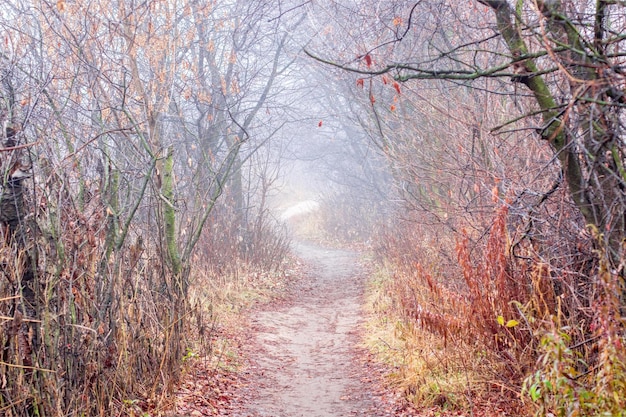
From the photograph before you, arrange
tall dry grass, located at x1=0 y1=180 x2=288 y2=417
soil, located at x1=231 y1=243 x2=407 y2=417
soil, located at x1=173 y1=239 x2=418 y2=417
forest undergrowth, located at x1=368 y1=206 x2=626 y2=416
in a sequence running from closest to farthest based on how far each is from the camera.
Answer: forest undergrowth, located at x1=368 y1=206 x2=626 y2=416 → tall dry grass, located at x1=0 y1=180 x2=288 y2=417 → soil, located at x1=173 y1=239 x2=418 y2=417 → soil, located at x1=231 y1=243 x2=407 y2=417

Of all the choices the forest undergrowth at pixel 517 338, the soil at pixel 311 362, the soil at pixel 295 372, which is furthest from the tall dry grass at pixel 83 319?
the forest undergrowth at pixel 517 338

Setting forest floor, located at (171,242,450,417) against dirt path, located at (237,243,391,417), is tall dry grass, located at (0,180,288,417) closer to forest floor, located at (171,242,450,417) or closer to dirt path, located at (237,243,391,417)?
forest floor, located at (171,242,450,417)

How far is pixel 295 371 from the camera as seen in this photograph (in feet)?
25.7

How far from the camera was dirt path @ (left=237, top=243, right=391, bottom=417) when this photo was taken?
21.0ft

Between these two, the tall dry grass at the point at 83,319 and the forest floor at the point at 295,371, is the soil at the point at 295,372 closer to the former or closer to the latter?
the forest floor at the point at 295,371

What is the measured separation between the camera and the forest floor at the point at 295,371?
20.4ft

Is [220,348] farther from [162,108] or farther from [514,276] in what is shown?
[514,276]

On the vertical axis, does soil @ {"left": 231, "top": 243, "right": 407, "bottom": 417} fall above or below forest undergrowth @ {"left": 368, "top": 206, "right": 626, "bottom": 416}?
below

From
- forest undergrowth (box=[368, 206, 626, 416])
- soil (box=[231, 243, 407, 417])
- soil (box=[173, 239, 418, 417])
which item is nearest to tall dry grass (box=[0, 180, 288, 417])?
soil (box=[173, 239, 418, 417])

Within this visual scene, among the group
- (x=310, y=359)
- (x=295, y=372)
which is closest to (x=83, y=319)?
(x=295, y=372)

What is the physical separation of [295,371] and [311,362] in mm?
472

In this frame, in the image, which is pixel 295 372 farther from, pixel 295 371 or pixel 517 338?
pixel 517 338

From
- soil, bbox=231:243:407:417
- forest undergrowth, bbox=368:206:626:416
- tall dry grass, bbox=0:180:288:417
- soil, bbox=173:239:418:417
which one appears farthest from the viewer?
soil, bbox=231:243:407:417

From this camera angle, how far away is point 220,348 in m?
8.24
